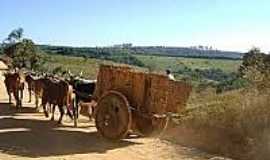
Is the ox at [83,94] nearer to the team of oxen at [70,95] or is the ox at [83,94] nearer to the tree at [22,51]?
the team of oxen at [70,95]

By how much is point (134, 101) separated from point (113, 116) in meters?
0.64

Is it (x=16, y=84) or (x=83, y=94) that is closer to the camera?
(x=83, y=94)

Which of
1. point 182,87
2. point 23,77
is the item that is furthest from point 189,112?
point 23,77

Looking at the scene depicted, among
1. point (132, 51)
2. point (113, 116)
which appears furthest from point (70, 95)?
point (132, 51)

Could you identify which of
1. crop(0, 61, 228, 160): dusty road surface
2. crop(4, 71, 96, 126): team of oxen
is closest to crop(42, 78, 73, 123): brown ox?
crop(4, 71, 96, 126): team of oxen

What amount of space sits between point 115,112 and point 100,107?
58 cm

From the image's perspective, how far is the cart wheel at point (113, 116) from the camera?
12.9m

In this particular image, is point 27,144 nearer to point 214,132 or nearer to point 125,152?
point 125,152

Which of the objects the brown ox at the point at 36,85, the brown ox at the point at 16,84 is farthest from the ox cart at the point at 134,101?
the brown ox at the point at 16,84

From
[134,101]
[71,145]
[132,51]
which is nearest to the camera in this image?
[71,145]

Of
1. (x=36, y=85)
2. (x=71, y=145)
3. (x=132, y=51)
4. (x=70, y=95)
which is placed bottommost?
(x=71, y=145)

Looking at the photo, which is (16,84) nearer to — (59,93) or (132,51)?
(59,93)

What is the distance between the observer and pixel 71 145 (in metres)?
12.8

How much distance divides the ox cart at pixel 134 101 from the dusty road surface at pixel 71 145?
454 mm
